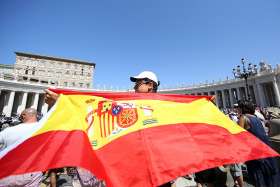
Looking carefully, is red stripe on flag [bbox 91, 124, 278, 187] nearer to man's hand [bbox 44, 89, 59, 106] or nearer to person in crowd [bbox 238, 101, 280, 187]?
man's hand [bbox 44, 89, 59, 106]

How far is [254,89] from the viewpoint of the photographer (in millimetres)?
49281

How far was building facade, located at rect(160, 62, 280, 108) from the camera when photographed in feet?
147

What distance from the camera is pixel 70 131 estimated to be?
77.7 inches

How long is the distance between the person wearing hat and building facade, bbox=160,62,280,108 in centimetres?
4848

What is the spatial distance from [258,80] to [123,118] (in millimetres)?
54501

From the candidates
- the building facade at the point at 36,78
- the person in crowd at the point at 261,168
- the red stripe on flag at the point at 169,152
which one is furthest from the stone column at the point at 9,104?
the person in crowd at the point at 261,168

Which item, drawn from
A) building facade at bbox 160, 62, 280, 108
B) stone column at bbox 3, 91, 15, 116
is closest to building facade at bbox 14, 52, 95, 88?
stone column at bbox 3, 91, 15, 116

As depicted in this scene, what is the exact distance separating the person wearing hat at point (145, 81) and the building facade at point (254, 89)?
159ft

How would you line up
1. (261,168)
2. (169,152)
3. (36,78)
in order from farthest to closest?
(36,78)
(261,168)
(169,152)

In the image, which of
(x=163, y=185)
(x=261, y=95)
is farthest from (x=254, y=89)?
(x=163, y=185)

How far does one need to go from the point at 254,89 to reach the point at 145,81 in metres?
55.1

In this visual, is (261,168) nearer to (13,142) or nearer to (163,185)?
(163,185)

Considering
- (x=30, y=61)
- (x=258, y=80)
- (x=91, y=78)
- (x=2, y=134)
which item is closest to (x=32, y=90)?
(x=30, y=61)

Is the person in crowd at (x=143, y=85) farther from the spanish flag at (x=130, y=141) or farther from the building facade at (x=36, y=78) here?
the building facade at (x=36, y=78)
